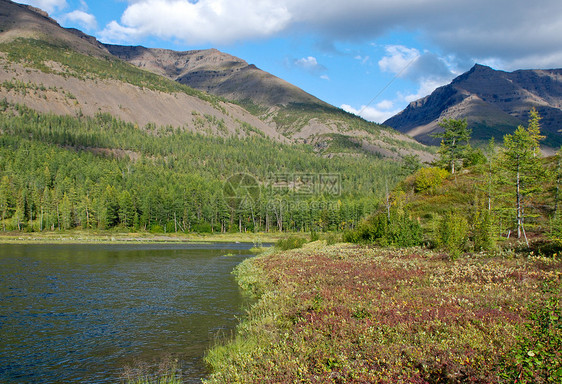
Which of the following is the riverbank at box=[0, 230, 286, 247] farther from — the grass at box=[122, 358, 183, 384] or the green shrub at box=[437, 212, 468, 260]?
the grass at box=[122, 358, 183, 384]

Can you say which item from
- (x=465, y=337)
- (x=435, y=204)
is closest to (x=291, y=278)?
(x=465, y=337)

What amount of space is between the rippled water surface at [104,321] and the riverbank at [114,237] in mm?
53795

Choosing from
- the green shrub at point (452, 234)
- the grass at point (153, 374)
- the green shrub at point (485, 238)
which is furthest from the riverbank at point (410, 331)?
the green shrub at point (452, 234)

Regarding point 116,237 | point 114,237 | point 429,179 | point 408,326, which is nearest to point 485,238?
point 408,326

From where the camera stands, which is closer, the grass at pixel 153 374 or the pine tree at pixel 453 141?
the grass at pixel 153 374

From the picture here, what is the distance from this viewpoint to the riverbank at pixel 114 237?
9144 centimetres

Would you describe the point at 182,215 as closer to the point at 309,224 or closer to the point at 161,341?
the point at 309,224

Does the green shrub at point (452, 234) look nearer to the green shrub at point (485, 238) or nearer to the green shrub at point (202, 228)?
the green shrub at point (485, 238)

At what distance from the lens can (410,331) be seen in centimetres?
1168

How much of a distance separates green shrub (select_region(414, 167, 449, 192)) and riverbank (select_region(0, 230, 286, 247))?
3807cm

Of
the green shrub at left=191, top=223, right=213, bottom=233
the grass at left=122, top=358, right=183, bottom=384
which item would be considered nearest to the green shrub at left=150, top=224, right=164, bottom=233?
the green shrub at left=191, top=223, right=213, bottom=233

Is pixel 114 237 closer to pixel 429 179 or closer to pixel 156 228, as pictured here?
pixel 156 228

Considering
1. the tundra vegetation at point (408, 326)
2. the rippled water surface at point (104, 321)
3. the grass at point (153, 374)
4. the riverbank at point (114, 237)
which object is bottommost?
the riverbank at point (114, 237)

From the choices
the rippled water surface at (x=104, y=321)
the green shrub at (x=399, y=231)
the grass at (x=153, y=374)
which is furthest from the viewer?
the green shrub at (x=399, y=231)
